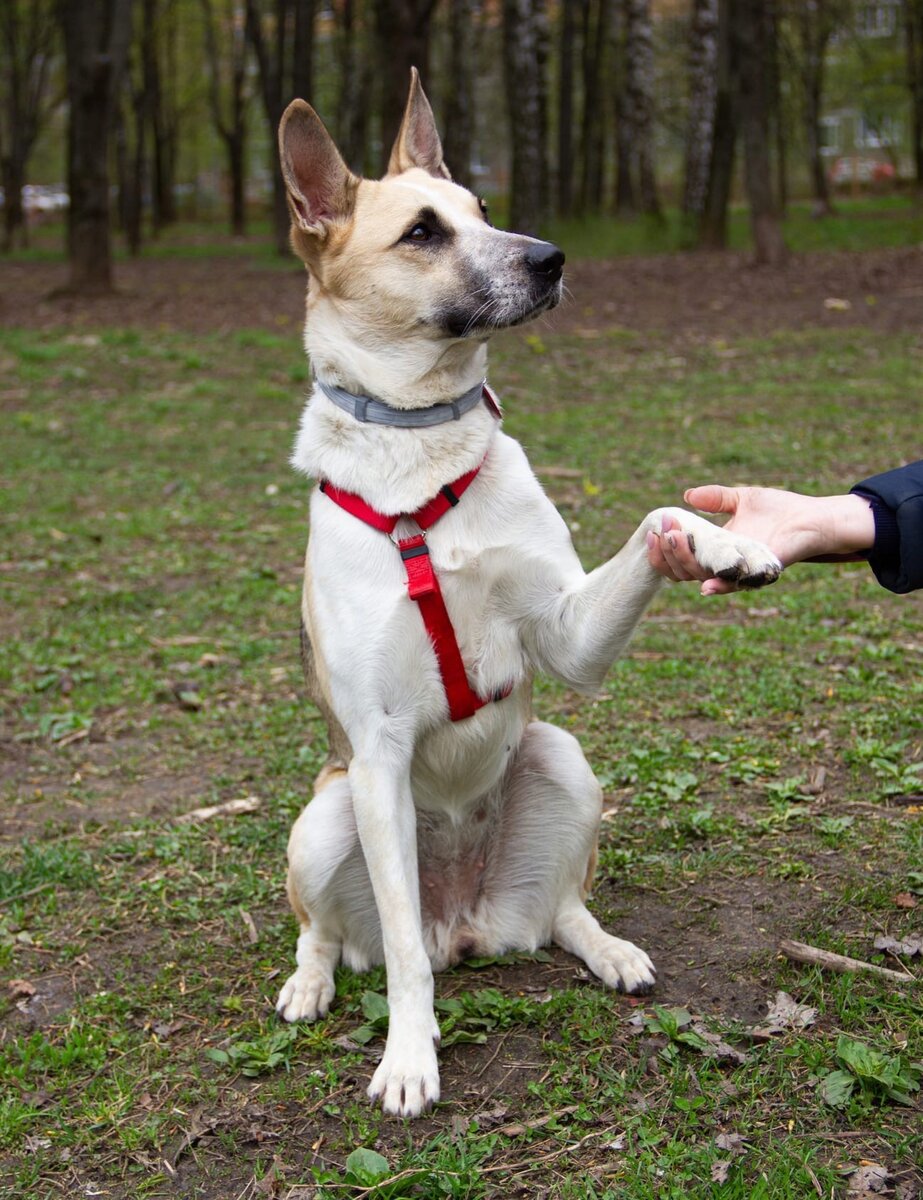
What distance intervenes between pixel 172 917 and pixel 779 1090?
1.96 meters

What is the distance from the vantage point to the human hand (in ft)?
8.87

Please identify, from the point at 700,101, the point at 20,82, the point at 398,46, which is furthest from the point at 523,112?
the point at 20,82

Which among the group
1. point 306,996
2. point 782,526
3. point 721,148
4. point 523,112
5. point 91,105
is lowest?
point 306,996

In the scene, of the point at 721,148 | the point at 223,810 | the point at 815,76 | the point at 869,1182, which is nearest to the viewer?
the point at 869,1182

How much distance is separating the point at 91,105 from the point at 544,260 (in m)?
13.4

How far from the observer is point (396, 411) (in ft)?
10.7

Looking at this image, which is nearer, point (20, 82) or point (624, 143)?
point (624, 143)

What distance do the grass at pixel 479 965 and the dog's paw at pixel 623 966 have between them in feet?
0.17

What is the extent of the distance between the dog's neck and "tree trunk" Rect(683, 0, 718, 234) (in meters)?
18.2

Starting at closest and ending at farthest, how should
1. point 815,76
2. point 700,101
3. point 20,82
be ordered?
1. point 700,101
2. point 815,76
3. point 20,82

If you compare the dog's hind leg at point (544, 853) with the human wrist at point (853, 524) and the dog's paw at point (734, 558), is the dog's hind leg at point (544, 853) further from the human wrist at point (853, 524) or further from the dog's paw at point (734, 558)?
the human wrist at point (853, 524)

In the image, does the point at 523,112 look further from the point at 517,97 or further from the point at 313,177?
the point at 313,177

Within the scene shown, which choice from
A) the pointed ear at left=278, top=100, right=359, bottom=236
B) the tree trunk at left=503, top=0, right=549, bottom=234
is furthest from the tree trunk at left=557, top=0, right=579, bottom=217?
the pointed ear at left=278, top=100, right=359, bottom=236

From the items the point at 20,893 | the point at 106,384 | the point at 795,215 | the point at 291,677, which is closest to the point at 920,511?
the point at 20,893
